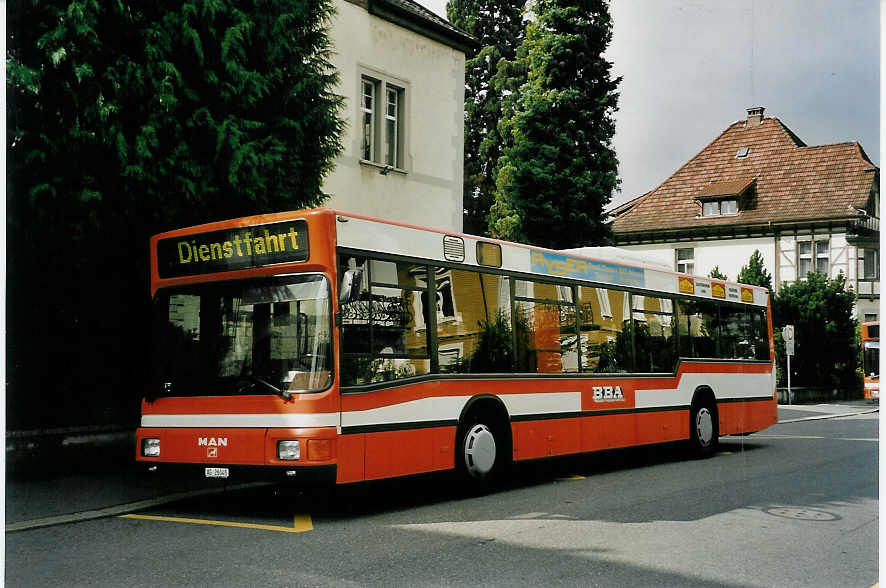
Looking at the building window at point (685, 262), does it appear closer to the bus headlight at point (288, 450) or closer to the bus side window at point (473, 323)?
the bus side window at point (473, 323)

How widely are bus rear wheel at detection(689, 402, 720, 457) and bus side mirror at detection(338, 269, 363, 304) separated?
754 centimetres

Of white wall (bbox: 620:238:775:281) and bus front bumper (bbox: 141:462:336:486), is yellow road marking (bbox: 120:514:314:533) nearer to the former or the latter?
bus front bumper (bbox: 141:462:336:486)

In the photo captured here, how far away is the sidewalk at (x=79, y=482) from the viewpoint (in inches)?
366

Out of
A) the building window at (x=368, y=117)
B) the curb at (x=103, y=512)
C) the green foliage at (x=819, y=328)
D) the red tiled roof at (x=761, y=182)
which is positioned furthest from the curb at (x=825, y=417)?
the curb at (x=103, y=512)

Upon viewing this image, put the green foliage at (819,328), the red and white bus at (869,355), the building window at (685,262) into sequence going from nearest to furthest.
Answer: the building window at (685,262) → the red and white bus at (869,355) → the green foliage at (819,328)

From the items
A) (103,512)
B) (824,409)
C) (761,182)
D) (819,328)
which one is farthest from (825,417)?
(103,512)

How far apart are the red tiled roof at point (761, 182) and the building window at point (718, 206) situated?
7.6 inches

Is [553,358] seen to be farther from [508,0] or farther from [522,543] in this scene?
[508,0]

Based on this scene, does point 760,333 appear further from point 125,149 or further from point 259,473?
point 125,149

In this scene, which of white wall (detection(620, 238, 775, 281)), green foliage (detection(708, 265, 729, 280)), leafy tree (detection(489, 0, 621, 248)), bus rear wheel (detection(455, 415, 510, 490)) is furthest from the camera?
leafy tree (detection(489, 0, 621, 248))

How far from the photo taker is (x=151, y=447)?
951 centimetres

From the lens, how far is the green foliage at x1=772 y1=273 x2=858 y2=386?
109 ft

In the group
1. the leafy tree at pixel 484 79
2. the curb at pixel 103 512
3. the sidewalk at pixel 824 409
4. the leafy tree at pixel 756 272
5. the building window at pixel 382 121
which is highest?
the leafy tree at pixel 484 79

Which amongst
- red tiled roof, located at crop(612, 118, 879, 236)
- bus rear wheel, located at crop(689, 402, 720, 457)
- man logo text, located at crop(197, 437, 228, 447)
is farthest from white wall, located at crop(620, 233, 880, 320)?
man logo text, located at crop(197, 437, 228, 447)
